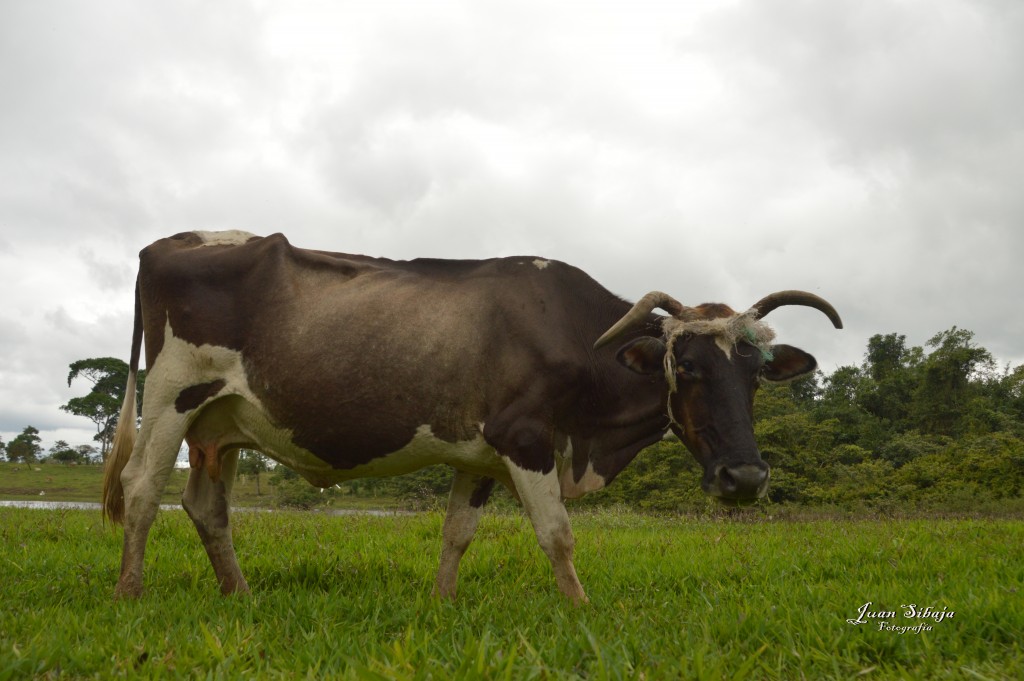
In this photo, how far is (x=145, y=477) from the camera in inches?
212

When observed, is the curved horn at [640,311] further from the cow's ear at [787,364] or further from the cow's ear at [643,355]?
the cow's ear at [787,364]

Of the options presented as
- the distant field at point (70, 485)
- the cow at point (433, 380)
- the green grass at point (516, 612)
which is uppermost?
the cow at point (433, 380)

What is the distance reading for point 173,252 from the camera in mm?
5902

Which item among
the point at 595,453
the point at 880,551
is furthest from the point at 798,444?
the point at 595,453

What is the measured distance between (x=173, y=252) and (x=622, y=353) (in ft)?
12.5

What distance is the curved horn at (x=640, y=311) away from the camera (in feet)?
16.0

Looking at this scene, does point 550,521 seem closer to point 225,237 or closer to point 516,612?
point 516,612

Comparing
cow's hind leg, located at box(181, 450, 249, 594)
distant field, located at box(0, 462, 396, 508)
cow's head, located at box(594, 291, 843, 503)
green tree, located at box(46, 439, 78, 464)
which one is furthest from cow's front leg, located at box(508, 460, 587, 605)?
green tree, located at box(46, 439, 78, 464)

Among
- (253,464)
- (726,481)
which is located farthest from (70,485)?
(726,481)

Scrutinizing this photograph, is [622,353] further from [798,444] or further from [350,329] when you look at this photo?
[798,444]

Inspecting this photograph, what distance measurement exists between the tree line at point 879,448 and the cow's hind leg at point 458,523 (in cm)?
668

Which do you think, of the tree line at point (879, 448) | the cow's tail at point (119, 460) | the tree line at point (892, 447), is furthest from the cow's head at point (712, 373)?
the tree line at point (892, 447)

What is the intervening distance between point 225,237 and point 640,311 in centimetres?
367

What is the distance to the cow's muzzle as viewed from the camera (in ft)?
14.4
